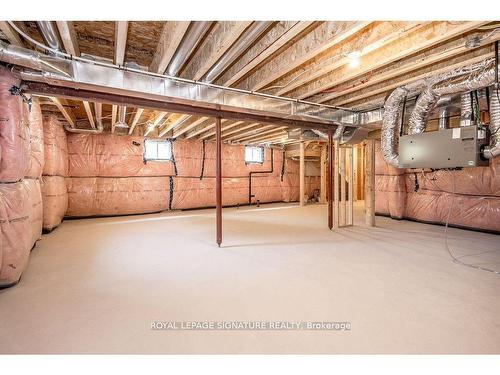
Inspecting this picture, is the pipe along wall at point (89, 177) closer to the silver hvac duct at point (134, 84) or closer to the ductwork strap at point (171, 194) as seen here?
the ductwork strap at point (171, 194)

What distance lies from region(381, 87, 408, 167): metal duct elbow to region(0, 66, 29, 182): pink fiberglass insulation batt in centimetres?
Answer: 374

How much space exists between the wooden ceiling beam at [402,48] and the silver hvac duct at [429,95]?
435mm

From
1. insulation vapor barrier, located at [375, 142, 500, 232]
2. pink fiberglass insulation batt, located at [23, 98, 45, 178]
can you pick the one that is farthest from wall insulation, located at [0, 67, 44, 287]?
insulation vapor barrier, located at [375, 142, 500, 232]

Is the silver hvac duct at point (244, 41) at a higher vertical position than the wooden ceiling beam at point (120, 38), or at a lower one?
higher

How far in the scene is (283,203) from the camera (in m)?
8.66

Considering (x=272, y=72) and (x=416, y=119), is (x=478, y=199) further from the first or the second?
(x=272, y=72)

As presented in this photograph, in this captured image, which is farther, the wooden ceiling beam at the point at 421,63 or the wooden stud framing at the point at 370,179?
the wooden stud framing at the point at 370,179

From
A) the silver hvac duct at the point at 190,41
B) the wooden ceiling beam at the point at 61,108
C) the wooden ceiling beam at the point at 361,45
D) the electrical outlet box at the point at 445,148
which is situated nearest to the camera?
the silver hvac duct at the point at 190,41

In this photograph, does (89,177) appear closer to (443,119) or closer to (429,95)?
(429,95)

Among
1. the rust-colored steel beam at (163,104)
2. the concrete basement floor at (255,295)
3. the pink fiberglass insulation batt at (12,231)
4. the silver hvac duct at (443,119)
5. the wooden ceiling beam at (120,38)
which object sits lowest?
the concrete basement floor at (255,295)

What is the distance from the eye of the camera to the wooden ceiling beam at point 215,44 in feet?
6.06

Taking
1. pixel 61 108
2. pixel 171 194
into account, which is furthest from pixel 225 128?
pixel 61 108

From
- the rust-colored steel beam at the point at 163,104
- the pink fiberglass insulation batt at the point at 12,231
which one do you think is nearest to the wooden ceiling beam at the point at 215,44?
the rust-colored steel beam at the point at 163,104

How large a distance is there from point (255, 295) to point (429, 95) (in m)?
2.67
